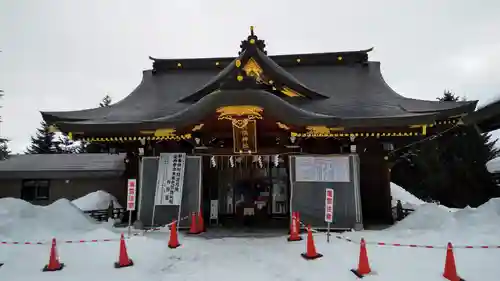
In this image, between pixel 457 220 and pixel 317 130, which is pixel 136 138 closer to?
pixel 317 130

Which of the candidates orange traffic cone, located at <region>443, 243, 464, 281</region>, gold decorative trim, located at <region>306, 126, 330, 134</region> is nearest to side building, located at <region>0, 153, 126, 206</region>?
gold decorative trim, located at <region>306, 126, 330, 134</region>

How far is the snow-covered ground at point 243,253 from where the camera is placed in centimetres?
637

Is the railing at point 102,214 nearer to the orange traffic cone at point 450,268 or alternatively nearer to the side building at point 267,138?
the side building at point 267,138

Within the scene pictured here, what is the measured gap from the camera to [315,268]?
261 inches

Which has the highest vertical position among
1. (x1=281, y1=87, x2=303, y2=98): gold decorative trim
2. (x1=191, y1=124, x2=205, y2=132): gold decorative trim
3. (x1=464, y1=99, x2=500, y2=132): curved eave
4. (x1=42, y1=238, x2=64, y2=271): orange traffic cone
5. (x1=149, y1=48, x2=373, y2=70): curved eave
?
(x1=149, y1=48, x2=373, y2=70): curved eave

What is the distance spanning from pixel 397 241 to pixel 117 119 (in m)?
9.69

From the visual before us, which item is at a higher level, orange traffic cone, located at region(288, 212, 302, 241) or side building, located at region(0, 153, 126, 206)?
side building, located at region(0, 153, 126, 206)

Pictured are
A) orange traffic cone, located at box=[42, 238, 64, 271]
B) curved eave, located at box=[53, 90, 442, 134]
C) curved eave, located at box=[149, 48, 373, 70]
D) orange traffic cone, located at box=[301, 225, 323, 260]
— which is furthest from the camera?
curved eave, located at box=[149, 48, 373, 70]

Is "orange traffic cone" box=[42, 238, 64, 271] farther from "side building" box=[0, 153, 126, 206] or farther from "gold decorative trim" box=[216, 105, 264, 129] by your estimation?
"side building" box=[0, 153, 126, 206]

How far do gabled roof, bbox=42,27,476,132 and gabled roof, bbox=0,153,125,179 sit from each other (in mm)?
6197

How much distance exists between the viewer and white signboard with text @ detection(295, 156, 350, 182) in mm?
10406

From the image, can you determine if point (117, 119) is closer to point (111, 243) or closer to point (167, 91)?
point (167, 91)

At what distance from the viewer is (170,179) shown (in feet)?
35.1

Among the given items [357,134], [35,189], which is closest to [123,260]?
[357,134]
